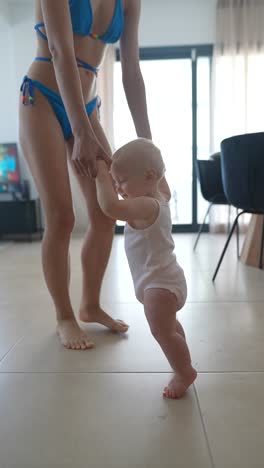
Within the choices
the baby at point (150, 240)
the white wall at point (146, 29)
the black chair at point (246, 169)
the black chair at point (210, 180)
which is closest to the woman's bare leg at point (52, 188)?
the baby at point (150, 240)

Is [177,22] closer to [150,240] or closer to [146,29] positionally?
[146,29]

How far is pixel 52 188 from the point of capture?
1.07 m

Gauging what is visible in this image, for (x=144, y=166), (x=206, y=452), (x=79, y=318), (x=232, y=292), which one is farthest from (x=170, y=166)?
(x=206, y=452)

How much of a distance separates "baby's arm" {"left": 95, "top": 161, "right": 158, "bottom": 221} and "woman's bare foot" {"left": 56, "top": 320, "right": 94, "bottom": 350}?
19.1 inches

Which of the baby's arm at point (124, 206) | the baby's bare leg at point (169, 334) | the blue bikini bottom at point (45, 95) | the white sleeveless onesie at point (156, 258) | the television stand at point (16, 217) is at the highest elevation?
the blue bikini bottom at point (45, 95)

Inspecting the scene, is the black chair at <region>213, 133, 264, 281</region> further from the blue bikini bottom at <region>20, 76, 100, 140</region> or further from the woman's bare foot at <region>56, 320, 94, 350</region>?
the woman's bare foot at <region>56, 320, 94, 350</region>

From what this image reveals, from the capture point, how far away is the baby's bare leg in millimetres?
796

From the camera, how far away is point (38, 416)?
30.2 inches

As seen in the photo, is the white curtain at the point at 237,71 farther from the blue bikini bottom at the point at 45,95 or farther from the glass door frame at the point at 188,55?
the blue bikini bottom at the point at 45,95

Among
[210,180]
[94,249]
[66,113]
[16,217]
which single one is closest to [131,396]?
[94,249]

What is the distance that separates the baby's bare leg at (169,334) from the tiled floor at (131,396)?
3 centimetres

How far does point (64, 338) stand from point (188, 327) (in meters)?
0.42

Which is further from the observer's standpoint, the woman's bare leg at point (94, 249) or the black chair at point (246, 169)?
the black chair at point (246, 169)

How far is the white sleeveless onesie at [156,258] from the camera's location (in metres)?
0.82
